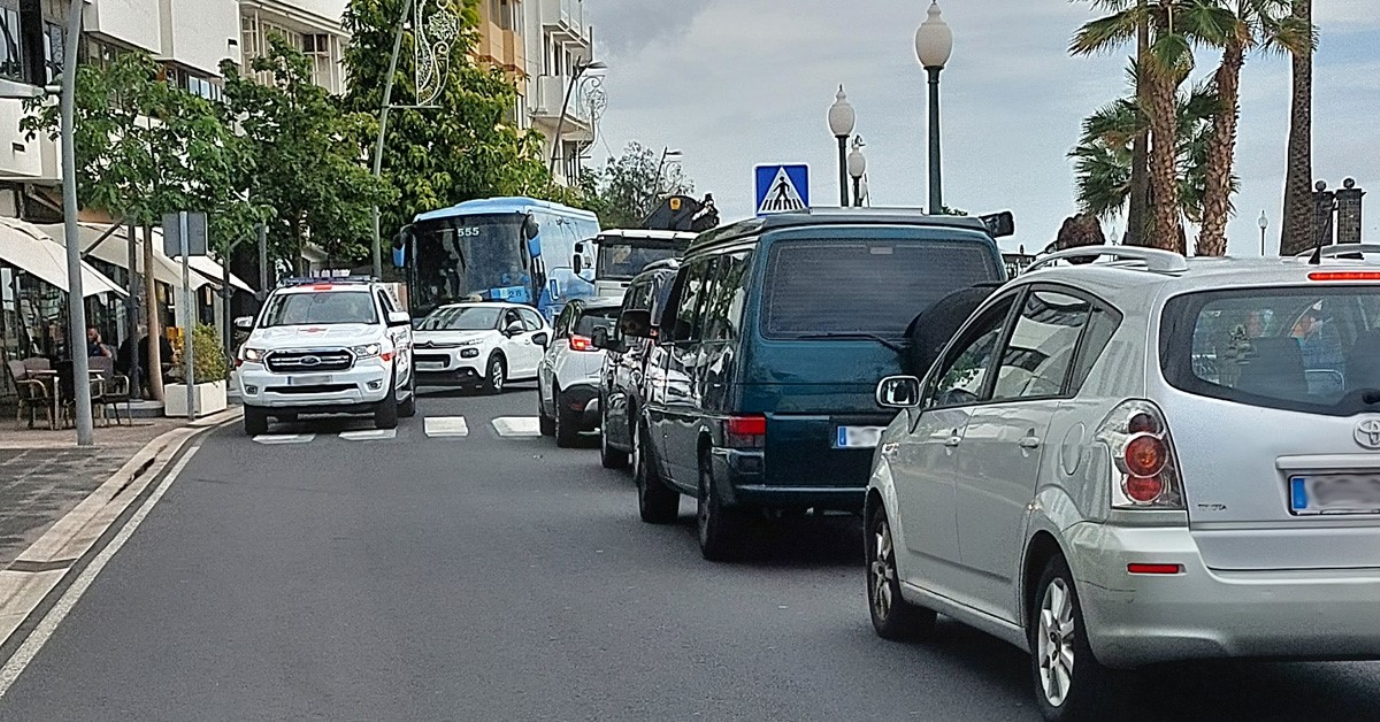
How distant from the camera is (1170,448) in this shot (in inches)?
253

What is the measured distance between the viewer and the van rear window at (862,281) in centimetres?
1158

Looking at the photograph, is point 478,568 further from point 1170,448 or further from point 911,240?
point 1170,448

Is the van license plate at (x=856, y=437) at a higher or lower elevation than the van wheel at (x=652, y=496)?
higher

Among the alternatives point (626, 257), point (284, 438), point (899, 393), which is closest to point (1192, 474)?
point (899, 393)

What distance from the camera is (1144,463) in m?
6.45

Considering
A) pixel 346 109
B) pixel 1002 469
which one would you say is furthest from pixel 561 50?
pixel 1002 469

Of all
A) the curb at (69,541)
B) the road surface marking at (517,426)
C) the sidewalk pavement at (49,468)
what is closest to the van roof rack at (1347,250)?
the curb at (69,541)

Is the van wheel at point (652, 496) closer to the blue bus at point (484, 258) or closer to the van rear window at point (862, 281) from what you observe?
the van rear window at point (862, 281)

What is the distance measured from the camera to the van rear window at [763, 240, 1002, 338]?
1158 cm

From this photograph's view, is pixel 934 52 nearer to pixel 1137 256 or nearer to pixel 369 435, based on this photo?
pixel 369 435

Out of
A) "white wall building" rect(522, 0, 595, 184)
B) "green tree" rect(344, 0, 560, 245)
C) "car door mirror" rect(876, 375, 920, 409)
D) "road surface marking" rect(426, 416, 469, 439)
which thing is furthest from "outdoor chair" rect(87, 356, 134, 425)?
"white wall building" rect(522, 0, 595, 184)

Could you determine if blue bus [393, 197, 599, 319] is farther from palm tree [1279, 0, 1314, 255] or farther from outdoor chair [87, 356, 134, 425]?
palm tree [1279, 0, 1314, 255]

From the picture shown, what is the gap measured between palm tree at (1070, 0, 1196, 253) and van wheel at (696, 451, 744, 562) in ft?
62.5

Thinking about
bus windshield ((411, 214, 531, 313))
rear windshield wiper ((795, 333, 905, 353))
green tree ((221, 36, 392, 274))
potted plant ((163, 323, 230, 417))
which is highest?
green tree ((221, 36, 392, 274))
